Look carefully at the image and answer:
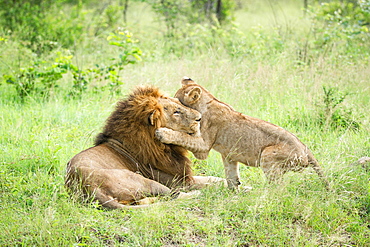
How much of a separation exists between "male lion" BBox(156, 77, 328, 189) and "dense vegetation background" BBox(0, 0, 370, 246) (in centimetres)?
20

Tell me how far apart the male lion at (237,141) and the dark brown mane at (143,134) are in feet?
0.41

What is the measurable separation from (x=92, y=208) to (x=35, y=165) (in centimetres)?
124

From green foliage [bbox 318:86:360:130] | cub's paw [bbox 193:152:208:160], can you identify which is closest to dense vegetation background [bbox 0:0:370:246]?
green foliage [bbox 318:86:360:130]

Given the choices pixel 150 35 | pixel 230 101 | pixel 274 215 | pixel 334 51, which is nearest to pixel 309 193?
pixel 274 215

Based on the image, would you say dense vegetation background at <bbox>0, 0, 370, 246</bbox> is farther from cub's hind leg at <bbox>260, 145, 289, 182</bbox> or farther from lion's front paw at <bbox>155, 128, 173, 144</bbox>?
lion's front paw at <bbox>155, 128, 173, 144</bbox>

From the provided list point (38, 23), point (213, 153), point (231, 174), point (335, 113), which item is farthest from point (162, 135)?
point (38, 23)

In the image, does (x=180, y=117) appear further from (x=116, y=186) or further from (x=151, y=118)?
(x=116, y=186)

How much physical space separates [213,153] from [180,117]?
1033 millimetres

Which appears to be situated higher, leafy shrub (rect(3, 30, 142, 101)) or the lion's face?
the lion's face

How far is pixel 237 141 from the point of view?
3686 mm

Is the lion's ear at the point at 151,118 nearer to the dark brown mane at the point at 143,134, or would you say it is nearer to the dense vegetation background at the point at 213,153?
the dark brown mane at the point at 143,134

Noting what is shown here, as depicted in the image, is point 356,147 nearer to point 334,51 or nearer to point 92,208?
point 92,208

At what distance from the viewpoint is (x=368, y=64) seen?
678 centimetres

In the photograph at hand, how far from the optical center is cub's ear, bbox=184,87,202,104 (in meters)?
3.82
